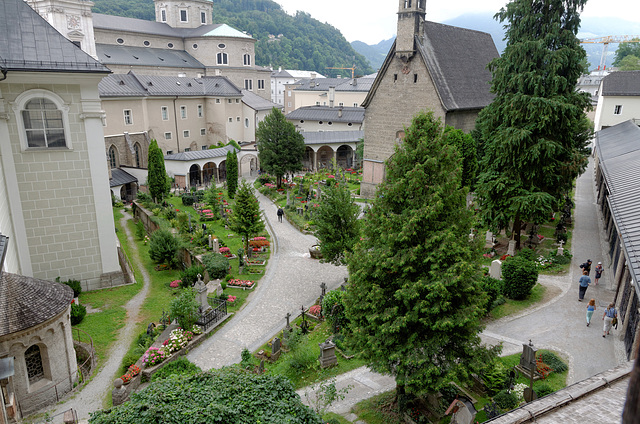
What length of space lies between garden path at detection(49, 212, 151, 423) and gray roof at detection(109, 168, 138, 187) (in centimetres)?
2095

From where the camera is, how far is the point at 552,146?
18734 mm

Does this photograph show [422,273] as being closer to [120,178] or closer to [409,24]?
[409,24]

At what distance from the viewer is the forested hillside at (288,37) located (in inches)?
4783

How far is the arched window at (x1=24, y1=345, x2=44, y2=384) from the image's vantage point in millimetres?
12607

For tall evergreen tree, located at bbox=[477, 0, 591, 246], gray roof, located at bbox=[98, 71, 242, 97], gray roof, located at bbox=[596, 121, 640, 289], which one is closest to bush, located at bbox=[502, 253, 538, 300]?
gray roof, located at bbox=[596, 121, 640, 289]

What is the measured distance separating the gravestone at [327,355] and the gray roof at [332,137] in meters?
37.5

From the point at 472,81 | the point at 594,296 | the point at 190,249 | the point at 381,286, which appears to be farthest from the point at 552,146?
the point at 190,249

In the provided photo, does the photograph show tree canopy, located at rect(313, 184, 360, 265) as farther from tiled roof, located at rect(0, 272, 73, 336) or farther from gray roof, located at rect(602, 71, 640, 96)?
gray roof, located at rect(602, 71, 640, 96)

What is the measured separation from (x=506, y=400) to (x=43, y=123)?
1954cm

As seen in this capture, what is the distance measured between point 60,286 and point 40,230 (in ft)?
20.6

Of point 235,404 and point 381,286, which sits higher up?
point 381,286

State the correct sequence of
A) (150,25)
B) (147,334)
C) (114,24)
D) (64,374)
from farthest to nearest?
(150,25) → (114,24) → (147,334) → (64,374)

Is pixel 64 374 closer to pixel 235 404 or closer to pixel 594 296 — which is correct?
pixel 235 404

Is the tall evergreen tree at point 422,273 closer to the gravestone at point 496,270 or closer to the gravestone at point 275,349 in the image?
the gravestone at point 275,349
